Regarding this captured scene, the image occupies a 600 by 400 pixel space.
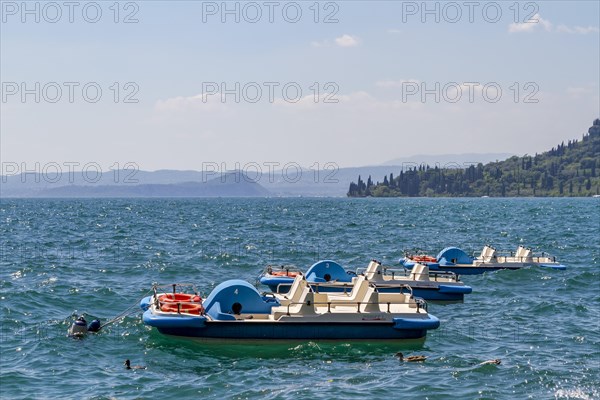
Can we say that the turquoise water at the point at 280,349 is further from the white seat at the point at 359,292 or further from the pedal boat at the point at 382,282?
the white seat at the point at 359,292

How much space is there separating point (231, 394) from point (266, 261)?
39000 mm

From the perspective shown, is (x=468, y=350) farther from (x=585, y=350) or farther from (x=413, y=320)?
(x=585, y=350)

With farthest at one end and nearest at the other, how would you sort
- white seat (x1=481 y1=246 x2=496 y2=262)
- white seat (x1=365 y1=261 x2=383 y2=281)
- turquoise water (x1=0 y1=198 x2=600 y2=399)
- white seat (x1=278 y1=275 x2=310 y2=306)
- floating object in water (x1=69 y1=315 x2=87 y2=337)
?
white seat (x1=481 y1=246 x2=496 y2=262) < white seat (x1=365 y1=261 x2=383 y2=281) < white seat (x1=278 y1=275 x2=310 y2=306) < floating object in water (x1=69 y1=315 x2=87 y2=337) < turquoise water (x1=0 y1=198 x2=600 y2=399)

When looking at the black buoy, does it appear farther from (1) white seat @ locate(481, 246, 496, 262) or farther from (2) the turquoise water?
(1) white seat @ locate(481, 246, 496, 262)

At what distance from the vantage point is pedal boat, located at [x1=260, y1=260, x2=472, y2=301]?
41000 millimetres

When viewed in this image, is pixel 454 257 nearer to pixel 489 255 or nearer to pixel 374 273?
pixel 489 255

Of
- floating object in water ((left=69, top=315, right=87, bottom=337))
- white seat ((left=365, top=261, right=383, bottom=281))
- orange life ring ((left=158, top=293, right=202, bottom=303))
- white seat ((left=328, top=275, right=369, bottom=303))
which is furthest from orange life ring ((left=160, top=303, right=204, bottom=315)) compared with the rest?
white seat ((left=365, top=261, right=383, bottom=281))

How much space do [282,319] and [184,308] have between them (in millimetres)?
3838

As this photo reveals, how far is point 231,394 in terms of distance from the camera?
2364cm

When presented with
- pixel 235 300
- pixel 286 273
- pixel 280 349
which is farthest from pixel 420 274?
pixel 280 349

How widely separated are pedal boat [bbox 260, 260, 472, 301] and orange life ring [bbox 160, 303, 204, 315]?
985 centimetres

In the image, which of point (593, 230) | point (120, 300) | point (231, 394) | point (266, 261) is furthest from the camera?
point (593, 230)

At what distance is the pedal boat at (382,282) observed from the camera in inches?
1614

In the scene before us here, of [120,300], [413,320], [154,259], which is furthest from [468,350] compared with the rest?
[154,259]
